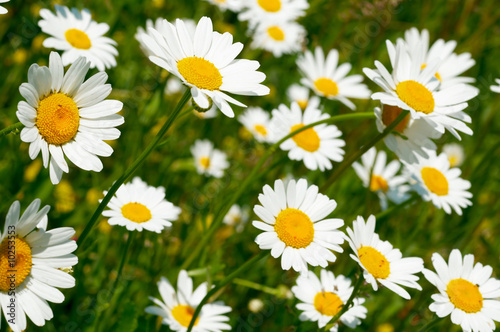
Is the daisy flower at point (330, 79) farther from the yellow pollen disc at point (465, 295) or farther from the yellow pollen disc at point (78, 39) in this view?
the yellow pollen disc at point (465, 295)

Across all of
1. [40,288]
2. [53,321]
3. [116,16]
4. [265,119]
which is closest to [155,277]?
[53,321]

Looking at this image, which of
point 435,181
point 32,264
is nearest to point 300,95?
point 435,181

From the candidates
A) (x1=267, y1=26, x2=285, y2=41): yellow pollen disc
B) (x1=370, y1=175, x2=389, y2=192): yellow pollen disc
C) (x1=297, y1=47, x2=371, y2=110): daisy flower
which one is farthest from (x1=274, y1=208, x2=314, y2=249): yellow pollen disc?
(x1=267, y1=26, x2=285, y2=41): yellow pollen disc

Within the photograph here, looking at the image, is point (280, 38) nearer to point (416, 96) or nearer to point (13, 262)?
point (416, 96)

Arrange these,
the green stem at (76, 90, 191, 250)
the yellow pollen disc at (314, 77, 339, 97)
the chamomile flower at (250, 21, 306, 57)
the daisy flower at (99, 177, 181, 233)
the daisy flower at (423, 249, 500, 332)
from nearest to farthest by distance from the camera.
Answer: the green stem at (76, 90, 191, 250) → the daisy flower at (423, 249, 500, 332) → the daisy flower at (99, 177, 181, 233) → the yellow pollen disc at (314, 77, 339, 97) → the chamomile flower at (250, 21, 306, 57)

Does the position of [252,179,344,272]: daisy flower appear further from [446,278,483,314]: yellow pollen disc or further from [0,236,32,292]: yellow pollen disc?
[0,236,32,292]: yellow pollen disc

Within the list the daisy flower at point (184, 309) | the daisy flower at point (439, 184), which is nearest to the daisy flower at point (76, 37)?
the daisy flower at point (184, 309)
